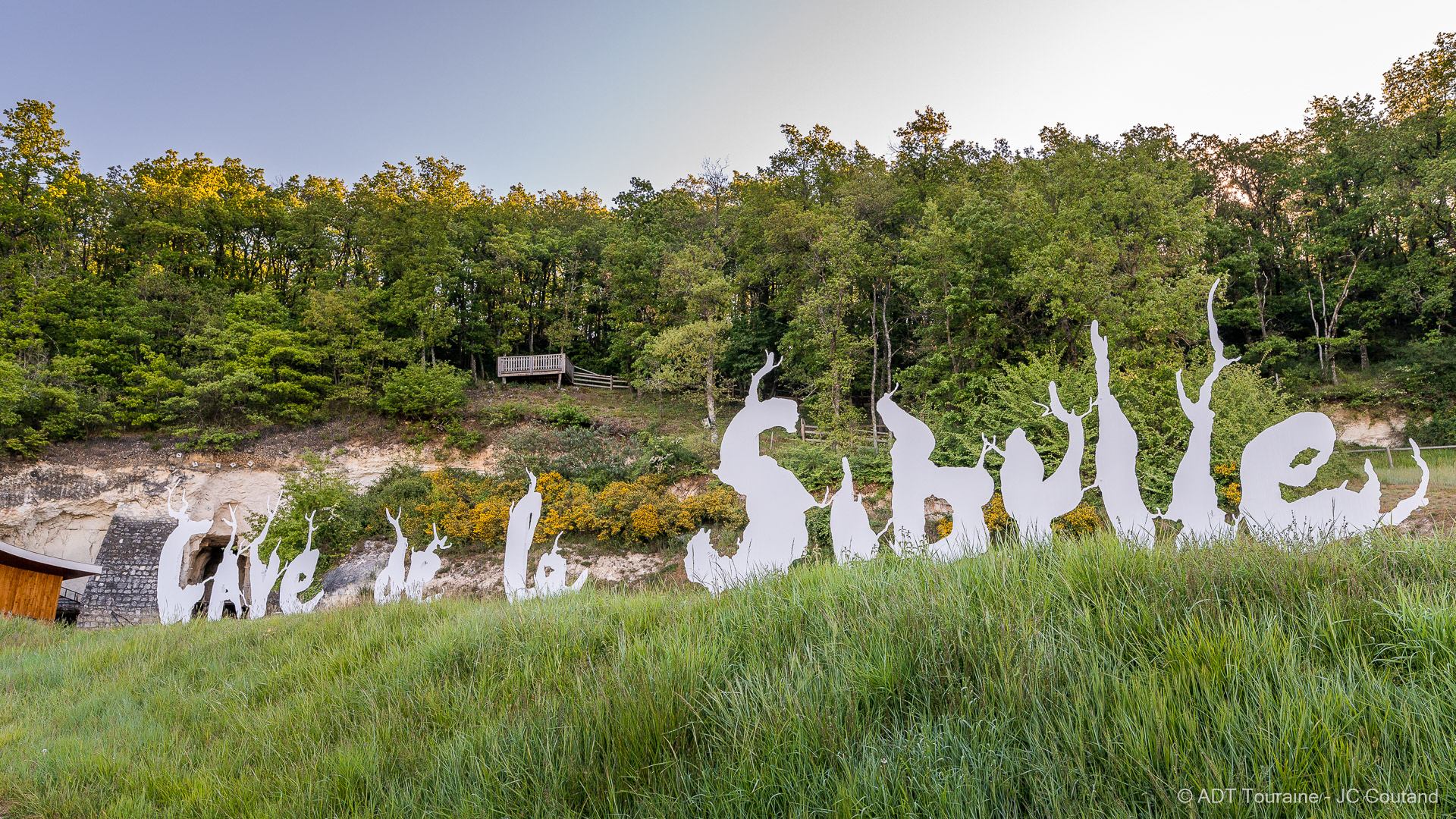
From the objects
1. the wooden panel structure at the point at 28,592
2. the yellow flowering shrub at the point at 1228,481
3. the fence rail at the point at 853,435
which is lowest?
the wooden panel structure at the point at 28,592

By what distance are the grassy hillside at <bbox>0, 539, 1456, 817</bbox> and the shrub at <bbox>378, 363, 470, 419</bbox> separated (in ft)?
65.4

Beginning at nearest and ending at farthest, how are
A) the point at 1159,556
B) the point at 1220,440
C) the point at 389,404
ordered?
the point at 1159,556 < the point at 1220,440 < the point at 389,404

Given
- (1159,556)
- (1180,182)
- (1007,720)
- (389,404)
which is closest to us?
(1007,720)

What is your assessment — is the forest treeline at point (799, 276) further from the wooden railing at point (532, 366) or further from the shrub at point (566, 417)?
the shrub at point (566, 417)

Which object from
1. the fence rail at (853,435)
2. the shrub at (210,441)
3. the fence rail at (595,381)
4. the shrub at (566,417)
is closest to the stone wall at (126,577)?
the shrub at (210,441)

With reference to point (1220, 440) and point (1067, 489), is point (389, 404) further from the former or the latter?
point (1220, 440)

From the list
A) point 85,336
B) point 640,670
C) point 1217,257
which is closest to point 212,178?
point 85,336

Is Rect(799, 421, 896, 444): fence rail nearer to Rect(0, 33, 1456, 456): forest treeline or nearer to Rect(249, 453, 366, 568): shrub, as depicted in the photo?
Rect(0, 33, 1456, 456): forest treeline

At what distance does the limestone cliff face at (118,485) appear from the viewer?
18219mm

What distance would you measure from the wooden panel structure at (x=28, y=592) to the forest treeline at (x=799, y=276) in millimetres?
9361

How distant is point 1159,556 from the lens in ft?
8.19

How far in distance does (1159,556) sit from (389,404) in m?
24.0

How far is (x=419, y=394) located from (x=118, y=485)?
923 cm

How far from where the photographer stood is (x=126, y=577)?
14.9 meters
